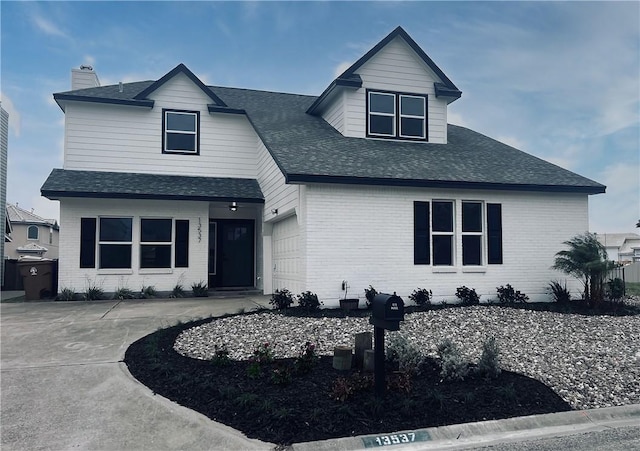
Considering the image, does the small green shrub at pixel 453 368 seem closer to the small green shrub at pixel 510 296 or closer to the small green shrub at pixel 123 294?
the small green shrub at pixel 510 296

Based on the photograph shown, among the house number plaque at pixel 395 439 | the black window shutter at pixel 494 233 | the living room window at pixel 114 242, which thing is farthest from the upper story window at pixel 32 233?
the house number plaque at pixel 395 439

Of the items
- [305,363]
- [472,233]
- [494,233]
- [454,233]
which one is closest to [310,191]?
[454,233]

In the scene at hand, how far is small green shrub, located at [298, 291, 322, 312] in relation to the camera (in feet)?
34.6

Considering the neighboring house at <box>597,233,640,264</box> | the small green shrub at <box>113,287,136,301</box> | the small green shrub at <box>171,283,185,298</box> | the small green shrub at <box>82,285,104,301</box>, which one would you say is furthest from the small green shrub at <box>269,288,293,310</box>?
the neighboring house at <box>597,233,640,264</box>

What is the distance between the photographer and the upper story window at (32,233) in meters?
31.4

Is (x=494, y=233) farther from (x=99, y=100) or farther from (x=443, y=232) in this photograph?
(x=99, y=100)

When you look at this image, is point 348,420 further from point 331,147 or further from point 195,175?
point 195,175

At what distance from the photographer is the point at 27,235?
103 ft

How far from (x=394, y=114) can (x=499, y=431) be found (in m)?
10.9

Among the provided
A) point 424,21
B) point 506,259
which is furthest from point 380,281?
point 424,21

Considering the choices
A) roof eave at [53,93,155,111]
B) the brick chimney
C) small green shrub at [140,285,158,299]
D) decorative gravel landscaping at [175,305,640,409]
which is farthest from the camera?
the brick chimney

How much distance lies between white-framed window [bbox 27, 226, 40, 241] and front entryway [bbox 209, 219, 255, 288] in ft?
69.6

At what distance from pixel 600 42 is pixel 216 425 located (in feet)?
52.7

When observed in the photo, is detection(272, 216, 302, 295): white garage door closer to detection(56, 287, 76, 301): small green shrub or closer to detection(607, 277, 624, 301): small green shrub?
detection(56, 287, 76, 301): small green shrub
